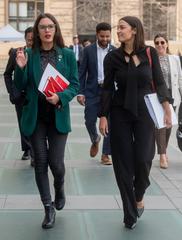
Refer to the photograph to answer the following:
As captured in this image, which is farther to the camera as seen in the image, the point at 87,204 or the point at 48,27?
the point at 87,204

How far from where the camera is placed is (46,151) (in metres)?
5.82

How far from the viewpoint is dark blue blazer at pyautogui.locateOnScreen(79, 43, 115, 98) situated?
29.5 feet

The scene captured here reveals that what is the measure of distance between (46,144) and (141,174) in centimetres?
93

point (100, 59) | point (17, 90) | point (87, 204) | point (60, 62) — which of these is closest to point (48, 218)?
point (87, 204)

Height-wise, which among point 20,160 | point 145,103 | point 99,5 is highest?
point 99,5

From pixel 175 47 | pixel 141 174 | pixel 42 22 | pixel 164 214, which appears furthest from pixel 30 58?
pixel 175 47

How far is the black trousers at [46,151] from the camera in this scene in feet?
19.0

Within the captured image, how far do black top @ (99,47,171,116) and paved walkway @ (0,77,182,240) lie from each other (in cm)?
108

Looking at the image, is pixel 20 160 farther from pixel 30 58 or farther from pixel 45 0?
pixel 45 0

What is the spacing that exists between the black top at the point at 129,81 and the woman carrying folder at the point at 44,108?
353 mm

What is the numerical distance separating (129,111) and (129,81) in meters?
0.27

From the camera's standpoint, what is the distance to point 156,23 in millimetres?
47688

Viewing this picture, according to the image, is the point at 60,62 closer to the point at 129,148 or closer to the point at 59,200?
the point at 129,148

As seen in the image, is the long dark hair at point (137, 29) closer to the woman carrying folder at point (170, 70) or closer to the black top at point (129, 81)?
the black top at point (129, 81)
